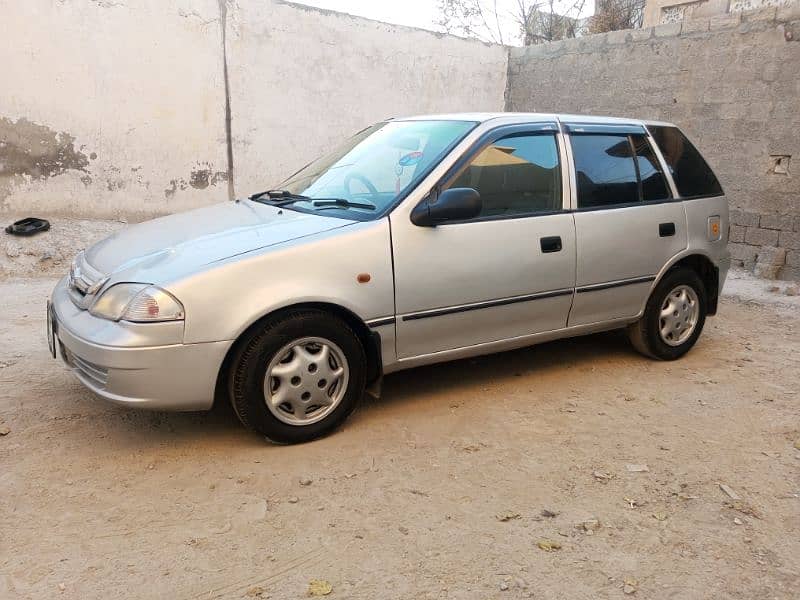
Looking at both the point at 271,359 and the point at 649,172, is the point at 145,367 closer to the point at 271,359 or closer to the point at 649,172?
the point at 271,359

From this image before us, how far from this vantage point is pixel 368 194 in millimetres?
3980

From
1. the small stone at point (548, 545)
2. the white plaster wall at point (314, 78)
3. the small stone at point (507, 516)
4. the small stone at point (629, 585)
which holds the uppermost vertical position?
the white plaster wall at point (314, 78)

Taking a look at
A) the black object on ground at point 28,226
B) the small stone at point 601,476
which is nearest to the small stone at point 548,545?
the small stone at point 601,476

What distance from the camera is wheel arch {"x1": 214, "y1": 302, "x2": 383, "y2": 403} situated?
11.0 ft

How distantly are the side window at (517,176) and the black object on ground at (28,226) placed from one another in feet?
18.6

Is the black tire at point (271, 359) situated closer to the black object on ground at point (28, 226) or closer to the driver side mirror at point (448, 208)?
the driver side mirror at point (448, 208)

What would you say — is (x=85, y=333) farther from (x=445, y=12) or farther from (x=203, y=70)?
(x=445, y=12)

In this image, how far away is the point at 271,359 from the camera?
3.37 m

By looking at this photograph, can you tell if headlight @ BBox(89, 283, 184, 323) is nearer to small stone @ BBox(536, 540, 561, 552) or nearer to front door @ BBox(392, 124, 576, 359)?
front door @ BBox(392, 124, 576, 359)

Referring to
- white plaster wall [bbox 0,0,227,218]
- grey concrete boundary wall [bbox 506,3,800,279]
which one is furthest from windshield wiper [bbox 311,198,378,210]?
grey concrete boundary wall [bbox 506,3,800,279]

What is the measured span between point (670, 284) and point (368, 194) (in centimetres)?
227

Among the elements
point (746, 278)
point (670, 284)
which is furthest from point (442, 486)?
point (746, 278)

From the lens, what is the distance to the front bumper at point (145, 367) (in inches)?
124

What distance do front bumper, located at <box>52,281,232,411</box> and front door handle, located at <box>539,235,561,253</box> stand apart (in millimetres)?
1944
